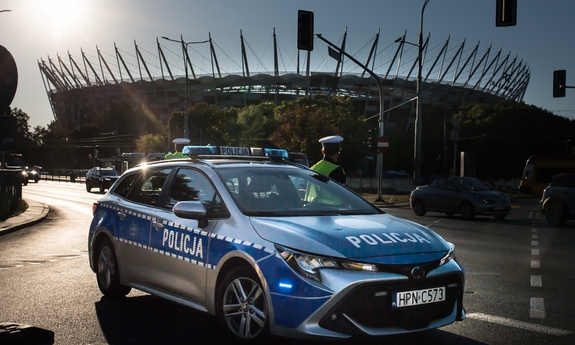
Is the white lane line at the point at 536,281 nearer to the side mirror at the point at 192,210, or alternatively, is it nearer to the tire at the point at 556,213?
the side mirror at the point at 192,210

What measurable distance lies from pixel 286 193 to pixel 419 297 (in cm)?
166

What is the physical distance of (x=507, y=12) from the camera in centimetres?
1852

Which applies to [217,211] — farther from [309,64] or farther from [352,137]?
[309,64]

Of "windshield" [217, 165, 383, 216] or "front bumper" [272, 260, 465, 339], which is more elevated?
"windshield" [217, 165, 383, 216]

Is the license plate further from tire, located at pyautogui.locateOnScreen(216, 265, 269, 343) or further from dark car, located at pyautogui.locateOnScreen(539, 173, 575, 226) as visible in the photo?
dark car, located at pyautogui.locateOnScreen(539, 173, 575, 226)

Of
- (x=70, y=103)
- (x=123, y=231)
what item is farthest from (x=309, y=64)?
(x=123, y=231)

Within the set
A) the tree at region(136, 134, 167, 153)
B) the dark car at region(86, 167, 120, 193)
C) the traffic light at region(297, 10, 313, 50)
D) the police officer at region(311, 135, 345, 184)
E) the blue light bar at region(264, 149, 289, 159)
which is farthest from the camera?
the tree at region(136, 134, 167, 153)

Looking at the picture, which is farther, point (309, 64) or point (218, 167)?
point (309, 64)

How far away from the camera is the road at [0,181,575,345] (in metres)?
5.58

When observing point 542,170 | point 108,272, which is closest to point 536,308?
point 108,272

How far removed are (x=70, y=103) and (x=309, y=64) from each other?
5889 cm

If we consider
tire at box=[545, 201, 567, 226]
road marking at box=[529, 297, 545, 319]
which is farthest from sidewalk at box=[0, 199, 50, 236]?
tire at box=[545, 201, 567, 226]

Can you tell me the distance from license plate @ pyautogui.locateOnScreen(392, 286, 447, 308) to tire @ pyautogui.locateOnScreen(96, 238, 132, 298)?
134 inches

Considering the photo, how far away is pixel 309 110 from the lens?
57844 millimetres
